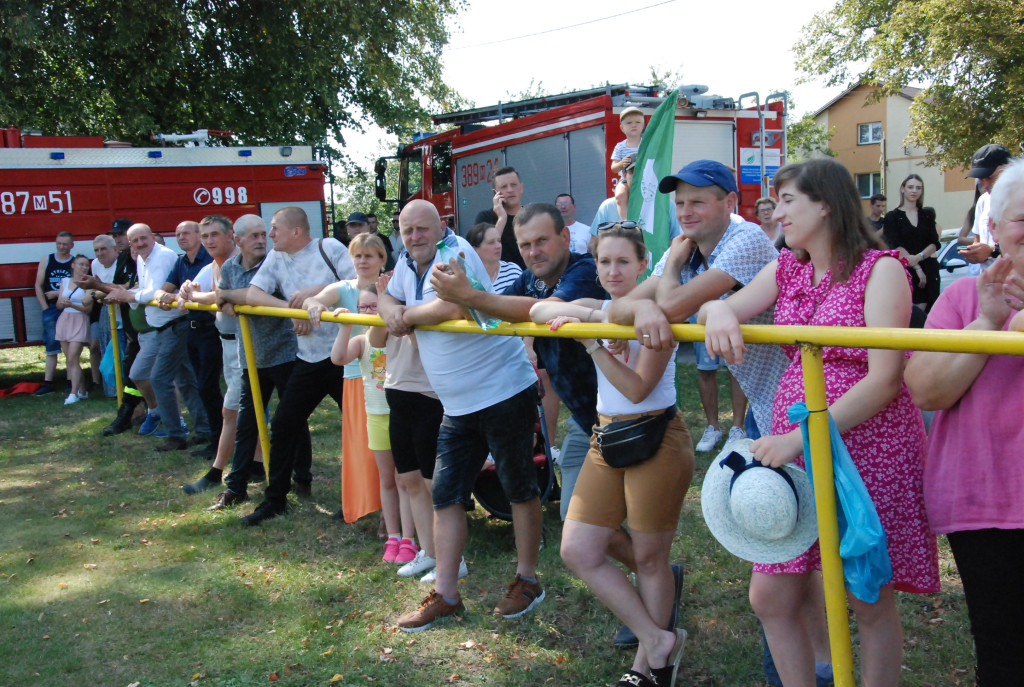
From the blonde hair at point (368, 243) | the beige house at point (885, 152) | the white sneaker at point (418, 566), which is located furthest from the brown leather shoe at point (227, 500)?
the beige house at point (885, 152)

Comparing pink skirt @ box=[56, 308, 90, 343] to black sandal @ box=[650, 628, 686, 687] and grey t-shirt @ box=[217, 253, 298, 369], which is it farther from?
Answer: black sandal @ box=[650, 628, 686, 687]

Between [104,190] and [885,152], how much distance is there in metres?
46.2

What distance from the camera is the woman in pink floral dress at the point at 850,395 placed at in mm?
2463

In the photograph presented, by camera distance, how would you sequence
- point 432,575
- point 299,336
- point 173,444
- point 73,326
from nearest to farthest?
point 432,575
point 299,336
point 173,444
point 73,326

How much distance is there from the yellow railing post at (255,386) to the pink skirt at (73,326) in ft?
22.2

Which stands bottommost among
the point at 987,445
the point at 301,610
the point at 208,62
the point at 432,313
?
the point at 301,610

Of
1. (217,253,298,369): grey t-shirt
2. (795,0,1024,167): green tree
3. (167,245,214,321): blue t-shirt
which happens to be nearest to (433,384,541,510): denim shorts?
(217,253,298,369): grey t-shirt

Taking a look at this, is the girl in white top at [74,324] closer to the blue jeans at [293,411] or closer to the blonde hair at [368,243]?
the blue jeans at [293,411]

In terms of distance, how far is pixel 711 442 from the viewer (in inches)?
268

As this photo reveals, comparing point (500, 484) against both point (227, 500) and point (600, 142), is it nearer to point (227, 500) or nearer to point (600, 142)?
point (227, 500)

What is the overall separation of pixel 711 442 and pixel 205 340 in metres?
4.41

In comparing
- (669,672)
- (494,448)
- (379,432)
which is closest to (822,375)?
(669,672)

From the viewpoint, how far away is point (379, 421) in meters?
5.32

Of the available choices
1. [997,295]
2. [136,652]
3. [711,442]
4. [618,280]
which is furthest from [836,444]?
[711,442]
